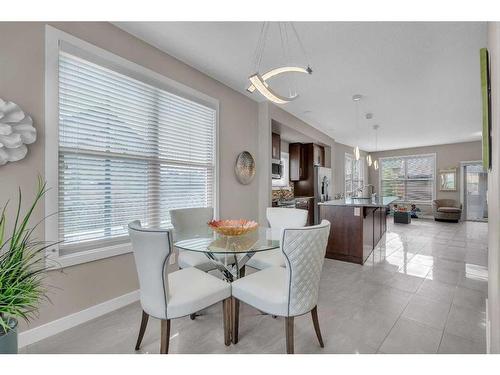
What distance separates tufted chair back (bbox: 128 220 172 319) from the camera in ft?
4.58

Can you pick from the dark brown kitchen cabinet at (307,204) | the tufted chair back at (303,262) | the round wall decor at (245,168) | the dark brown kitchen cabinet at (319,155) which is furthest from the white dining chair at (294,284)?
the dark brown kitchen cabinet at (319,155)

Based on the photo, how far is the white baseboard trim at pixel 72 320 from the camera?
A: 1.78m

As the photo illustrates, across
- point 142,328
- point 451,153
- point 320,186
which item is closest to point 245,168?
point 142,328

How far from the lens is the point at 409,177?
30.3ft

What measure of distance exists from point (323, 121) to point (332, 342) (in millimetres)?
4705

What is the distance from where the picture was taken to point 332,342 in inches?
69.9

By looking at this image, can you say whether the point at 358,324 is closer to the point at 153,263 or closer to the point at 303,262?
the point at 303,262

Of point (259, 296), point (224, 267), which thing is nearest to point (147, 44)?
point (224, 267)

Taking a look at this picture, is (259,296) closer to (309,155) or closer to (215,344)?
(215,344)

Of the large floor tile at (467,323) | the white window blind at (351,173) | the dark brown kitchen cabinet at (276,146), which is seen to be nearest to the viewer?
the large floor tile at (467,323)

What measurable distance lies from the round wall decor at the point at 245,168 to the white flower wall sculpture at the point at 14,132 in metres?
2.39

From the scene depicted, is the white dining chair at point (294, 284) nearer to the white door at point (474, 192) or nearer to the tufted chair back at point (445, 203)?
the tufted chair back at point (445, 203)

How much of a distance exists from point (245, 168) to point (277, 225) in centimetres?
125

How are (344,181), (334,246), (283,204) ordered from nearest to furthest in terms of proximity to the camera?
(334,246), (283,204), (344,181)
